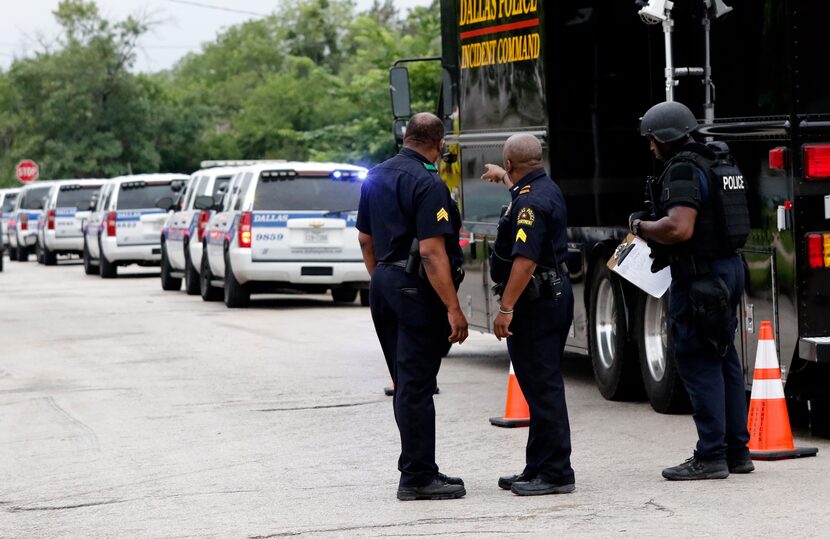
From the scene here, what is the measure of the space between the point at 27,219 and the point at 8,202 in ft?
29.6

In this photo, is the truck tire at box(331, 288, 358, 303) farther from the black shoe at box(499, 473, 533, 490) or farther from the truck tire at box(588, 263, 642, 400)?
the black shoe at box(499, 473, 533, 490)

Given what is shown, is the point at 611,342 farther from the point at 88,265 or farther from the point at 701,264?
the point at 88,265

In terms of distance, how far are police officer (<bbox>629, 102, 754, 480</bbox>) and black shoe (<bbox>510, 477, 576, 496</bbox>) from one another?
2.06ft

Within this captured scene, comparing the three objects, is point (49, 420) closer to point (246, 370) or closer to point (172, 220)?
point (246, 370)

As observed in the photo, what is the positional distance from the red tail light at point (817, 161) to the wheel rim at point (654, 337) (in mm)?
2028

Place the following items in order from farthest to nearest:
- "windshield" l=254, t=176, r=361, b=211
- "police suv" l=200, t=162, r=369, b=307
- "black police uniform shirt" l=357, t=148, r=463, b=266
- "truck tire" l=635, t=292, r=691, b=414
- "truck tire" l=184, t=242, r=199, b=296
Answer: "truck tire" l=184, t=242, r=199, b=296
"windshield" l=254, t=176, r=361, b=211
"police suv" l=200, t=162, r=369, b=307
"truck tire" l=635, t=292, r=691, b=414
"black police uniform shirt" l=357, t=148, r=463, b=266

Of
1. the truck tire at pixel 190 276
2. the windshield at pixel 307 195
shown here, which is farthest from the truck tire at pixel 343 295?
→ the truck tire at pixel 190 276

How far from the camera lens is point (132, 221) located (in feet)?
101

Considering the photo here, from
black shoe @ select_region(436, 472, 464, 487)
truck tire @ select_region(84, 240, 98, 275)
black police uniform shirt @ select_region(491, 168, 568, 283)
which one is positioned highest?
black police uniform shirt @ select_region(491, 168, 568, 283)

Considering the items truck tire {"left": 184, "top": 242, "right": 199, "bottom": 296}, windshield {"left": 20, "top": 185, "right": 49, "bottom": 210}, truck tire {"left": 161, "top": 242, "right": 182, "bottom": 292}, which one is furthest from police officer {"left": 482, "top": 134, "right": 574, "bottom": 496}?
windshield {"left": 20, "top": 185, "right": 49, "bottom": 210}

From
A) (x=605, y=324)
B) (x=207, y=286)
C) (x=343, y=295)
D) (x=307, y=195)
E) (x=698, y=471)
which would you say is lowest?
(x=343, y=295)

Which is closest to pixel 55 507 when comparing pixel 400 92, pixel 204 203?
pixel 400 92

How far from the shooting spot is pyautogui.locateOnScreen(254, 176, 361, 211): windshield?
21.4m

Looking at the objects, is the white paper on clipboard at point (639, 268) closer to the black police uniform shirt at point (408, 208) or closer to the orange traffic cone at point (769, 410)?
the orange traffic cone at point (769, 410)
